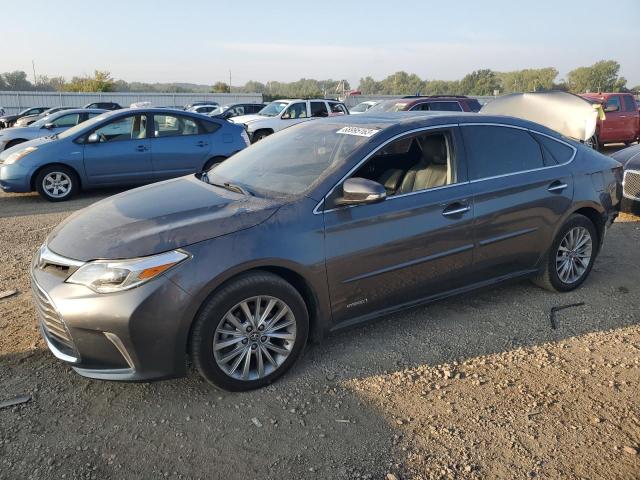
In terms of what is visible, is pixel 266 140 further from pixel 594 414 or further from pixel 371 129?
pixel 594 414

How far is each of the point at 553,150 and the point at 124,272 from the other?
11.8ft

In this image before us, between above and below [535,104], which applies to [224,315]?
below

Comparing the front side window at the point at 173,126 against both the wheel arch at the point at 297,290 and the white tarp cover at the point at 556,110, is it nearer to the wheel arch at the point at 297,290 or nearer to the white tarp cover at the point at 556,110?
the white tarp cover at the point at 556,110

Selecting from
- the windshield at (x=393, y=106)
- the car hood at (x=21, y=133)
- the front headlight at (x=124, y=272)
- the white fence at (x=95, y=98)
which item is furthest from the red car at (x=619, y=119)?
the white fence at (x=95, y=98)

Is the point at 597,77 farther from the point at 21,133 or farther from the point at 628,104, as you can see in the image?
the point at 21,133

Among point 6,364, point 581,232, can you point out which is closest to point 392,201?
point 581,232

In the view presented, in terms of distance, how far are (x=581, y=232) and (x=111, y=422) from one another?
404cm

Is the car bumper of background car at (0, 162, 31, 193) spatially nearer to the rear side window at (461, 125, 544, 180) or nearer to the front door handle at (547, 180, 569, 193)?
the rear side window at (461, 125, 544, 180)

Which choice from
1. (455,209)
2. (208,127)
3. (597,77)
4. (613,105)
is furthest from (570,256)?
(597,77)

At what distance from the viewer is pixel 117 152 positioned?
8656mm

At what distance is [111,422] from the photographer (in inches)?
112

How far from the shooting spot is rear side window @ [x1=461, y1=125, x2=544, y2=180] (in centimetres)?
397

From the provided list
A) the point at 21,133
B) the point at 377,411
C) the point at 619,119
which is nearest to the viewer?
the point at 377,411

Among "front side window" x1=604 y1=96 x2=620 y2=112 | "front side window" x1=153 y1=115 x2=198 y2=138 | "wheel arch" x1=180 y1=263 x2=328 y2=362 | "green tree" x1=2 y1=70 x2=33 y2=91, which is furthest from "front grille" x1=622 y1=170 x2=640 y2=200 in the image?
"green tree" x1=2 y1=70 x2=33 y2=91
